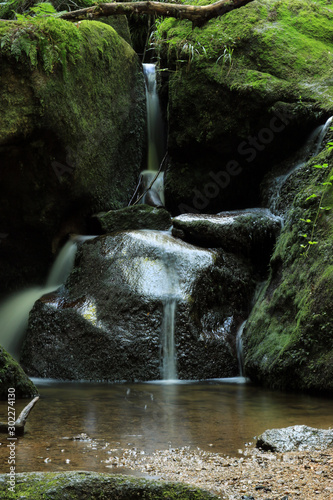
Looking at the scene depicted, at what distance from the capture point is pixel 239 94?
8.13 meters

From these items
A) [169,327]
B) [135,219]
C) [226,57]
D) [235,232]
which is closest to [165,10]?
[226,57]

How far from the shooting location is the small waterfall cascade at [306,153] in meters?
7.50

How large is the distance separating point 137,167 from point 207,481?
7.71 metres

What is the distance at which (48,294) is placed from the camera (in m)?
6.79

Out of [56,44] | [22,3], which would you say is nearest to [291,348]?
[56,44]

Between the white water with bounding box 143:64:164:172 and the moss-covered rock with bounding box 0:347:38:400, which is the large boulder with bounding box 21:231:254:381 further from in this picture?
the white water with bounding box 143:64:164:172

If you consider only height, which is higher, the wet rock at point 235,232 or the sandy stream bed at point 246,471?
the wet rock at point 235,232

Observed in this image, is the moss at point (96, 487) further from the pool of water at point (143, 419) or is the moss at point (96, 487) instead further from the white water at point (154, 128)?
the white water at point (154, 128)

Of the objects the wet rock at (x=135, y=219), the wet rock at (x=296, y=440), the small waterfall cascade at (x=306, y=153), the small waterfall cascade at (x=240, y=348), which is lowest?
the small waterfall cascade at (x=240, y=348)

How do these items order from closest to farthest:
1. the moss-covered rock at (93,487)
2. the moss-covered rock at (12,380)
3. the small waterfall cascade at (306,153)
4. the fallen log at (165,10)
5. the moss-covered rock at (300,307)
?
the moss-covered rock at (93,487) < the moss-covered rock at (12,380) < the moss-covered rock at (300,307) < the small waterfall cascade at (306,153) < the fallen log at (165,10)

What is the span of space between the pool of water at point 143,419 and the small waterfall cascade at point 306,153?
360cm

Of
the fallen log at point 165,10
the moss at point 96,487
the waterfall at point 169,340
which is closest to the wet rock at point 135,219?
the waterfall at point 169,340

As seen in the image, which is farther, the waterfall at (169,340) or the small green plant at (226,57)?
the small green plant at (226,57)

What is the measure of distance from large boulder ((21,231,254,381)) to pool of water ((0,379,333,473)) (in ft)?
1.88
